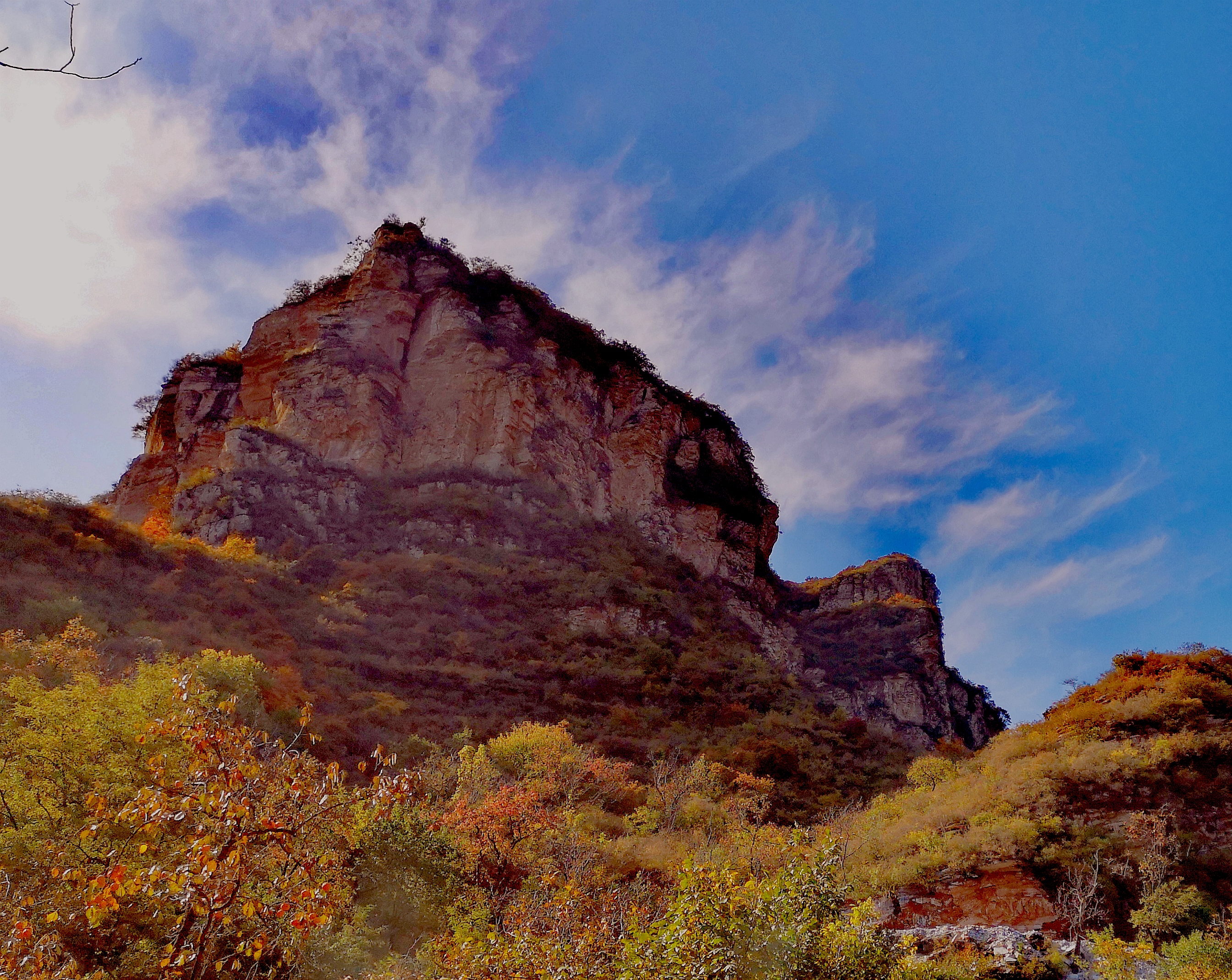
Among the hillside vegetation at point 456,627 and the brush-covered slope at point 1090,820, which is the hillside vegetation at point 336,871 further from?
the hillside vegetation at point 456,627

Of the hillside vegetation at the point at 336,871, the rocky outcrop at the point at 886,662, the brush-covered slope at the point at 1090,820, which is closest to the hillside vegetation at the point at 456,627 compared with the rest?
the hillside vegetation at the point at 336,871

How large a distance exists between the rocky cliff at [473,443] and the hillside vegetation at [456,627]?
200 centimetres

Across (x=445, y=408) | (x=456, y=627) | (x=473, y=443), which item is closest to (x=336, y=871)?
(x=456, y=627)

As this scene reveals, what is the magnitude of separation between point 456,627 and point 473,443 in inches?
599

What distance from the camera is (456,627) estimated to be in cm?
3406

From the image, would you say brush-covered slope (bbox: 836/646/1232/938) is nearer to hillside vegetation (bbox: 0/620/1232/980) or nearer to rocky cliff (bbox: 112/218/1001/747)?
hillside vegetation (bbox: 0/620/1232/980)

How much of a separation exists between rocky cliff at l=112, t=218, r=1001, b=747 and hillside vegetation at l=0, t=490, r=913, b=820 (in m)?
2.00

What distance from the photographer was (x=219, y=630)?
26359 millimetres

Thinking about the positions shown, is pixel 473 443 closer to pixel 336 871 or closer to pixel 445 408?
pixel 445 408

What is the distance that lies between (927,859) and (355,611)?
2500cm

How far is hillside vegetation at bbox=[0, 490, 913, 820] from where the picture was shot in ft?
81.7

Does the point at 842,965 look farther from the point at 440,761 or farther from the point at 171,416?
the point at 171,416

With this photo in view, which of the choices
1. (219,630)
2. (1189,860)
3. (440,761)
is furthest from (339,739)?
Result: (1189,860)

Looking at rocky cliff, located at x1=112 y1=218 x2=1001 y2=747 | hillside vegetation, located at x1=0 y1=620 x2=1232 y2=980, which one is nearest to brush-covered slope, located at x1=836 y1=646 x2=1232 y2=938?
hillside vegetation, located at x1=0 y1=620 x2=1232 y2=980
